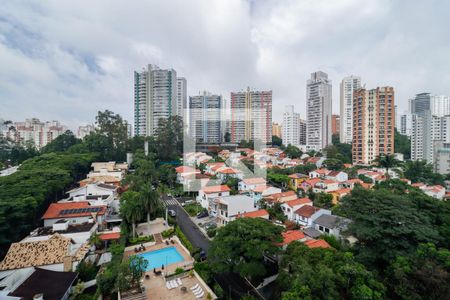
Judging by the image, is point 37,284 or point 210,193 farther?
point 210,193

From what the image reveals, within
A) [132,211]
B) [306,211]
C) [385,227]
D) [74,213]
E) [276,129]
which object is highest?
[276,129]

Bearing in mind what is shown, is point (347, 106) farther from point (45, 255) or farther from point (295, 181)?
point (45, 255)

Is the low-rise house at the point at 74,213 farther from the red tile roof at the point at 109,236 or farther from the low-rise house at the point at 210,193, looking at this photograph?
the low-rise house at the point at 210,193

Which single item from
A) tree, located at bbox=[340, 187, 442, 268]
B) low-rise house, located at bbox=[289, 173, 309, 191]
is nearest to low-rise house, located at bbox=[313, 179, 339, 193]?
low-rise house, located at bbox=[289, 173, 309, 191]

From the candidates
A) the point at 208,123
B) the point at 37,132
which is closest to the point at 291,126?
the point at 208,123

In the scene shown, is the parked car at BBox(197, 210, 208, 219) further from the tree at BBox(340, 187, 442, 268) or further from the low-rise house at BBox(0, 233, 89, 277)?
the tree at BBox(340, 187, 442, 268)

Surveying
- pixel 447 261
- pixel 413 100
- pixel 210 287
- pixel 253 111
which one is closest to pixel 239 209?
pixel 210 287

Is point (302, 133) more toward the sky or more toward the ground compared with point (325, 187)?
more toward the sky
